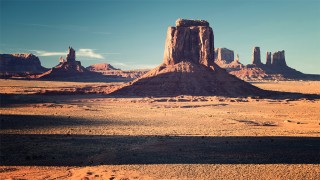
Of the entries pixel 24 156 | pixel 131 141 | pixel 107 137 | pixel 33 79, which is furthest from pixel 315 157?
pixel 33 79

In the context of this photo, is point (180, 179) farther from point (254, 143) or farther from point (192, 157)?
point (254, 143)

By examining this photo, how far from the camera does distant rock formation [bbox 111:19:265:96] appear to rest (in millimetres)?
77062

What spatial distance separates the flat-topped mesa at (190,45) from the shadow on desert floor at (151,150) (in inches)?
2423

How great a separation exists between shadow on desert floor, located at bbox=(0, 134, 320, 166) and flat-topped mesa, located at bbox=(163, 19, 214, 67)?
61550mm

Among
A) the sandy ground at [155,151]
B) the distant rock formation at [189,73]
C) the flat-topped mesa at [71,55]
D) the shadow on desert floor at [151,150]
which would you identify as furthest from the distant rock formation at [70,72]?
the shadow on desert floor at [151,150]

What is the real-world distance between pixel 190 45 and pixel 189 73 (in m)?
11.5

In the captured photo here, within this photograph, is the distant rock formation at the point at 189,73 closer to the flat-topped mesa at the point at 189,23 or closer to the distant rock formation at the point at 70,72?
the flat-topped mesa at the point at 189,23

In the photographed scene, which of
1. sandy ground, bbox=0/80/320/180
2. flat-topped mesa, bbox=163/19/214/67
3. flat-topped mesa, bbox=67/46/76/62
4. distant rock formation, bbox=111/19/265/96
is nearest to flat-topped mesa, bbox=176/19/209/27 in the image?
distant rock formation, bbox=111/19/265/96

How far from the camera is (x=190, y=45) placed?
8762 cm

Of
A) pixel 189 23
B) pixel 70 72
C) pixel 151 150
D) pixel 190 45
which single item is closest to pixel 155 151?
pixel 151 150

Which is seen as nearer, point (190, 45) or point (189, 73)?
point (189, 73)

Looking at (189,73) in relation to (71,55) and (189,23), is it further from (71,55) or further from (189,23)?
(71,55)

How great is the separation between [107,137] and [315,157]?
14.8m

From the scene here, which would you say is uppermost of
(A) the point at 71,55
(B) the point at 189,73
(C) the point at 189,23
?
(C) the point at 189,23
